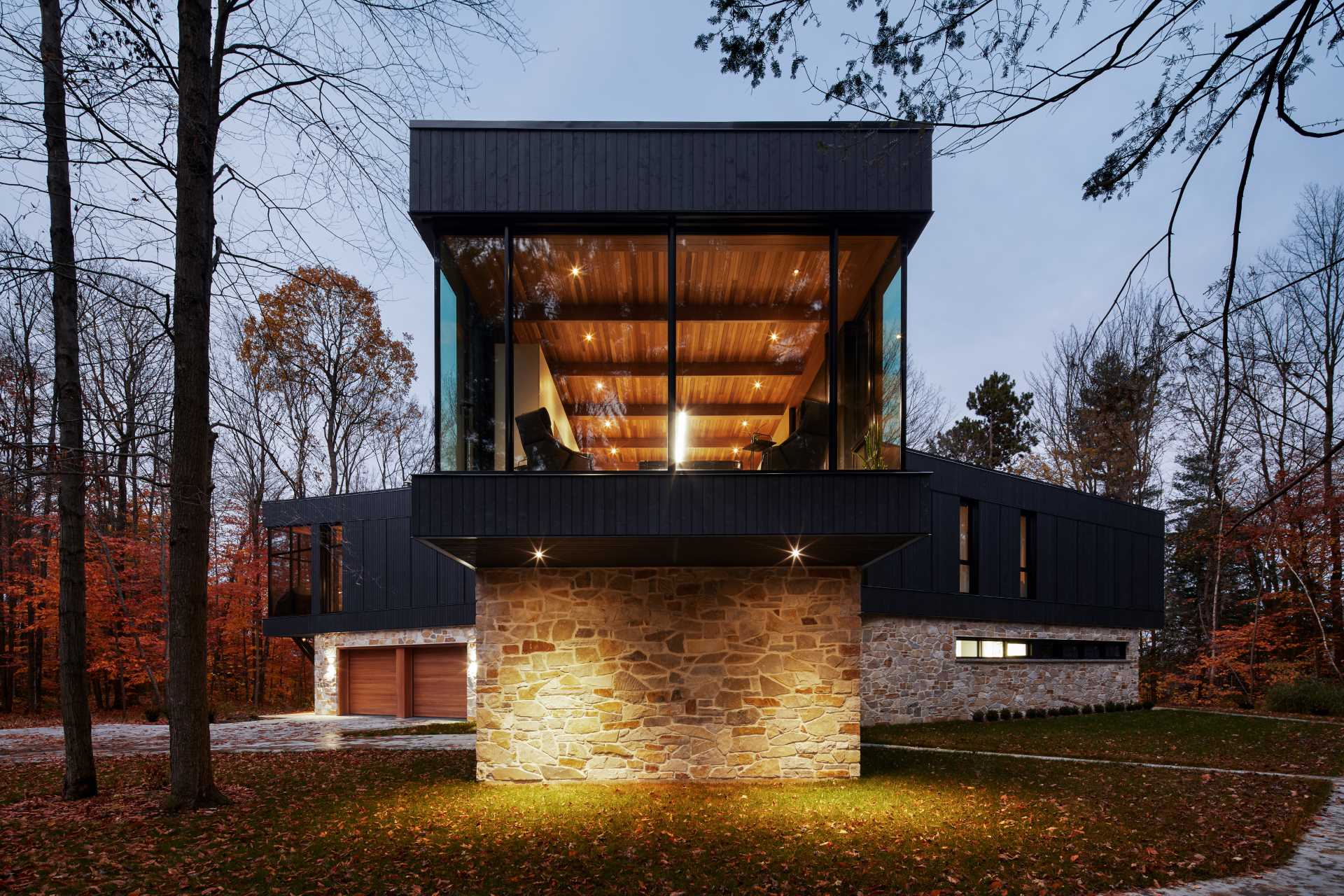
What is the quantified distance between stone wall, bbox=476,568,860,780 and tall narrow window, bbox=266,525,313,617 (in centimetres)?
1315

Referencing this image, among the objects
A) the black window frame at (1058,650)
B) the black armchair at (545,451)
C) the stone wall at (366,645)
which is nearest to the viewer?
the black armchair at (545,451)

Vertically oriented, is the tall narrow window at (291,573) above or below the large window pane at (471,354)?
below

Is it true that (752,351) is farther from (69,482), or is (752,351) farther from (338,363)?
(338,363)

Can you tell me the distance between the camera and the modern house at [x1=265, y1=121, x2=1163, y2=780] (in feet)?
24.5

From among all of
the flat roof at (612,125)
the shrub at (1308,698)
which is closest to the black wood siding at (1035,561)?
the shrub at (1308,698)

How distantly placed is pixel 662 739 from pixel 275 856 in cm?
389

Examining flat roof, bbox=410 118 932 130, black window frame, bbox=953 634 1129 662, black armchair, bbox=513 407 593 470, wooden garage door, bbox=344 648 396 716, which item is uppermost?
flat roof, bbox=410 118 932 130

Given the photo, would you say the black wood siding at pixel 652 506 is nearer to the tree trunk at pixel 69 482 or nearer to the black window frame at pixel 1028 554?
the tree trunk at pixel 69 482

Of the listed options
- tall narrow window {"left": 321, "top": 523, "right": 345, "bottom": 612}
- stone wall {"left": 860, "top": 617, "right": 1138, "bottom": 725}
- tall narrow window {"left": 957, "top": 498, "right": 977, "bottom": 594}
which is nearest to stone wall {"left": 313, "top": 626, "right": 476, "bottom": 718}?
tall narrow window {"left": 321, "top": 523, "right": 345, "bottom": 612}

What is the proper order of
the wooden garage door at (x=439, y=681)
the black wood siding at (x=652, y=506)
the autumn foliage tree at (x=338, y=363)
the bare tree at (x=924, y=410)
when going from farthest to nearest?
the bare tree at (x=924, y=410)
the autumn foliage tree at (x=338, y=363)
the wooden garage door at (x=439, y=681)
the black wood siding at (x=652, y=506)

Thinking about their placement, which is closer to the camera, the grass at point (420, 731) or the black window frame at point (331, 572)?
the grass at point (420, 731)

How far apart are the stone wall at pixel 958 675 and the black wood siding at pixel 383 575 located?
869 centimetres

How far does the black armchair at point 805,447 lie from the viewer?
7629 mm

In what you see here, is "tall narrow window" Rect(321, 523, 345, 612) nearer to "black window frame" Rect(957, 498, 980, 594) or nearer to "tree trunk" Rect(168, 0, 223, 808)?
"tree trunk" Rect(168, 0, 223, 808)
